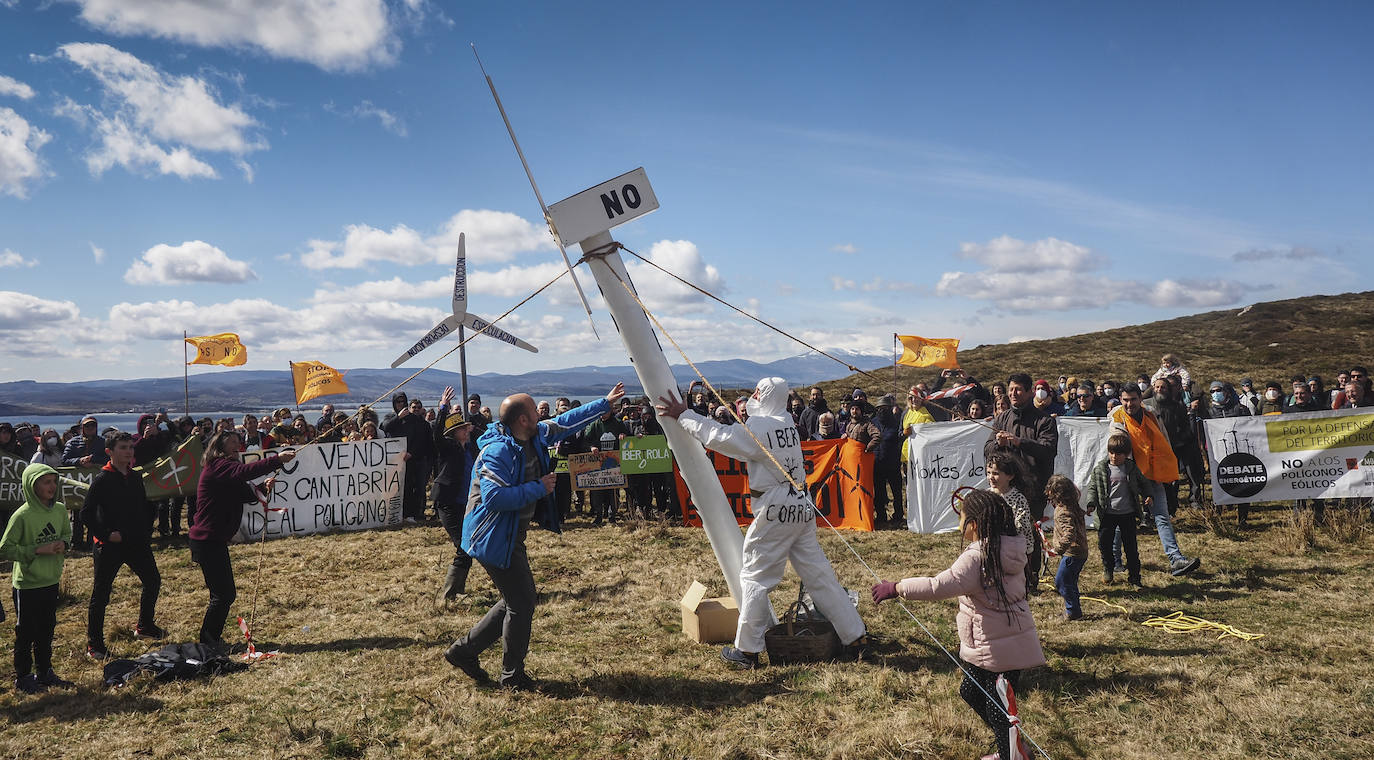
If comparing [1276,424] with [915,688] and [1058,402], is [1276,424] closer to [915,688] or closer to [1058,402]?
[1058,402]

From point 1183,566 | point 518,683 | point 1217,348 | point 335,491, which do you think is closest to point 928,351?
point 1183,566

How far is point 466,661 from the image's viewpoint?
5902 millimetres

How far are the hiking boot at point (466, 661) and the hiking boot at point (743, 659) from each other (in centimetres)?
193

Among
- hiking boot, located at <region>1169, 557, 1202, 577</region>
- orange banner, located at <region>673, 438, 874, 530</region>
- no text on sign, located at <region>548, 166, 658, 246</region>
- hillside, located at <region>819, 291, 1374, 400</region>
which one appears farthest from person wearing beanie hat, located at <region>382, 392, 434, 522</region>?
hillside, located at <region>819, 291, 1374, 400</region>

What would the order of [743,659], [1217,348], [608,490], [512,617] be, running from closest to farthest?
[512,617] → [743,659] → [608,490] → [1217,348]

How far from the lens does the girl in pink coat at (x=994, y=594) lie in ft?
13.6

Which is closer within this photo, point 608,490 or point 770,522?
point 770,522

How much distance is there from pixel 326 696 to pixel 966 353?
1890 inches

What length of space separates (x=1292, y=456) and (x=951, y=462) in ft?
15.2

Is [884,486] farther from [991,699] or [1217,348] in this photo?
[1217,348]

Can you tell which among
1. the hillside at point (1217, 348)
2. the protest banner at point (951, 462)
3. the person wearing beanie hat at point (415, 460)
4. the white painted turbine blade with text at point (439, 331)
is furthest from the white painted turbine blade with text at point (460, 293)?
the hillside at point (1217, 348)

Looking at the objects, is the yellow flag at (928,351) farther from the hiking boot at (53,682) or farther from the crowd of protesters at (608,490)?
the hiking boot at (53,682)

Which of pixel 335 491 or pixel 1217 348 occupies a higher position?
pixel 1217 348

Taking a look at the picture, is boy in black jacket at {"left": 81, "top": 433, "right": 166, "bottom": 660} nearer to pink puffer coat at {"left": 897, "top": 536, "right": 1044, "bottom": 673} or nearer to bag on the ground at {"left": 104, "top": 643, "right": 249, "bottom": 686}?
bag on the ground at {"left": 104, "top": 643, "right": 249, "bottom": 686}
